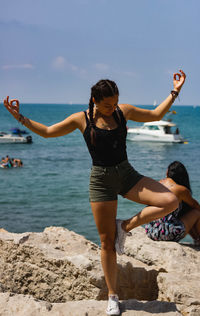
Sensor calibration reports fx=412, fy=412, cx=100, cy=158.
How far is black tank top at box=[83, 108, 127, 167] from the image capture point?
3.61 m

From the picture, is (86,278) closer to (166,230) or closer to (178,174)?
(166,230)

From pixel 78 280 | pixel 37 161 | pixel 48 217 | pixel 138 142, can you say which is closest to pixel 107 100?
pixel 78 280

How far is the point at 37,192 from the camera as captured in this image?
19688 mm

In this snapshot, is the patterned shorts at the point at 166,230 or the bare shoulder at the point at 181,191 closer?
the patterned shorts at the point at 166,230

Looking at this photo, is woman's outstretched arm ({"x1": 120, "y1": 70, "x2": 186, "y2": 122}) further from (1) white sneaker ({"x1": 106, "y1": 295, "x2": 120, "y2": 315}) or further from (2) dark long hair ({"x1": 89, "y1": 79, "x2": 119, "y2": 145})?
(1) white sneaker ({"x1": 106, "y1": 295, "x2": 120, "y2": 315})

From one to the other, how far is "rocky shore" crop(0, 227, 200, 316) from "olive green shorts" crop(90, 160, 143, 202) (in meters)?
1.02

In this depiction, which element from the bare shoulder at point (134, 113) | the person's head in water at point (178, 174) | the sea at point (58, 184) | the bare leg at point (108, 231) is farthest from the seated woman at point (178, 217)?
the sea at point (58, 184)

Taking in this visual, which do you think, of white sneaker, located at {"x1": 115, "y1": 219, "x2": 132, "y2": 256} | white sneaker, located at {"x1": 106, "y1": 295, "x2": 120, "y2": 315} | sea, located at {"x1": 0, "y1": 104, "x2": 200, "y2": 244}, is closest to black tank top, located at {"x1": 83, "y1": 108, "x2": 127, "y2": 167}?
white sneaker, located at {"x1": 115, "y1": 219, "x2": 132, "y2": 256}

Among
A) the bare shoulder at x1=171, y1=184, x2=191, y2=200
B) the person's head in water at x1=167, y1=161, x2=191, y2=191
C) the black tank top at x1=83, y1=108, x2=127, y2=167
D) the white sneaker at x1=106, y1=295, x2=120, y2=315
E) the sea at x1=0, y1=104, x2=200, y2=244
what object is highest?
the black tank top at x1=83, y1=108, x2=127, y2=167

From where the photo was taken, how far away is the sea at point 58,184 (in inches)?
559

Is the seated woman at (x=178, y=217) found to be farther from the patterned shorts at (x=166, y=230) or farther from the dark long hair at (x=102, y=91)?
the dark long hair at (x=102, y=91)

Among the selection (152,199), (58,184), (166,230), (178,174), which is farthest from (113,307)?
(58,184)

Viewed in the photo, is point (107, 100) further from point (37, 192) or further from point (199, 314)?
point (37, 192)

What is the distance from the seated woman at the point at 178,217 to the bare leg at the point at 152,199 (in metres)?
2.12
